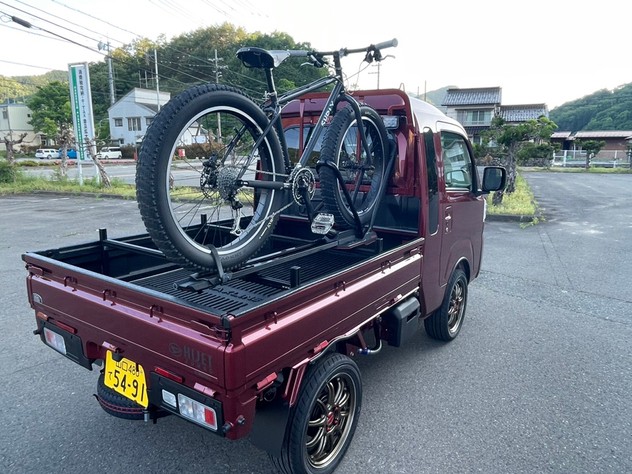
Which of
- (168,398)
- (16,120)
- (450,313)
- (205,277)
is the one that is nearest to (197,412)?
(168,398)

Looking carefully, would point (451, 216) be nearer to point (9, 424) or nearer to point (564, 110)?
point (9, 424)

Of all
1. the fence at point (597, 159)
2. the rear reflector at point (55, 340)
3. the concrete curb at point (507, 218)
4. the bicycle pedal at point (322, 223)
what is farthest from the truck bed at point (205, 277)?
the fence at point (597, 159)

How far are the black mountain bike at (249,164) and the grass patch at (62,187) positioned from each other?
12.2 metres

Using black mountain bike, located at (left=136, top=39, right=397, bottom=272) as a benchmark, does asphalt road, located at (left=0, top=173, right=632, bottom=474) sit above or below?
below

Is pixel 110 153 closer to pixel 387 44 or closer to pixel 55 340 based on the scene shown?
pixel 387 44

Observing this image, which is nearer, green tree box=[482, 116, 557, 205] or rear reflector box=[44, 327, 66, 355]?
rear reflector box=[44, 327, 66, 355]

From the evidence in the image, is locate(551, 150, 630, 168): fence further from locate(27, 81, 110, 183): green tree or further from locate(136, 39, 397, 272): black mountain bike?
locate(27, 81, 110, 183): green tree

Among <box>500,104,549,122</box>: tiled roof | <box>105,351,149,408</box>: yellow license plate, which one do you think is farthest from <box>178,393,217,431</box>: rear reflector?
<box>500,104,549,122</box>: tiled roof

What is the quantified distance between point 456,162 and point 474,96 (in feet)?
130

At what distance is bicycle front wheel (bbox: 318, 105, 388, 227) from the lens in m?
2.89

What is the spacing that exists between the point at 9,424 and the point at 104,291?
133cm

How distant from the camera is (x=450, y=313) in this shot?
392 centimetres

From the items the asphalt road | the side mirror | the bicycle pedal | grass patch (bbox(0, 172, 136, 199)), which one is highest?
the side mirror

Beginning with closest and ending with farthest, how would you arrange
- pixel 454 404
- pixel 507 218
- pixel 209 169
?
pixel 209 169 < pixel 454 404 < pixel 507 218
